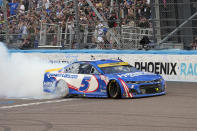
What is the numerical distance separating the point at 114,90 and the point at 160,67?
199 inches

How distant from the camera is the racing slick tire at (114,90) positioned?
1220 cm

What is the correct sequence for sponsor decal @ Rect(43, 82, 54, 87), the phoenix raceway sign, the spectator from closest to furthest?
1. sponsor decal @ Rect(43, 82, 54, 87)
2. the phoenix raceway sign
3. the spectator

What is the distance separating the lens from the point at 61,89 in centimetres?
1374

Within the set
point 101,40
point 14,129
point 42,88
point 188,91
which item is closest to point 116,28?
point 101,40

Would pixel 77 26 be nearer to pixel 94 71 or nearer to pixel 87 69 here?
pixel 87 69

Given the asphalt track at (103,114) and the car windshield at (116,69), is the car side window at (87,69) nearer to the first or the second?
the car windshield at (116,69)

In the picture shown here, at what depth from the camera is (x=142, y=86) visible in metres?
12.0

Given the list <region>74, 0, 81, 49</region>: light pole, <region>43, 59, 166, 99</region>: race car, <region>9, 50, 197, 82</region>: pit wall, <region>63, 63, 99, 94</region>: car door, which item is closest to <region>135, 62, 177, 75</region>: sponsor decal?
<region>9, 50, 197, 82</region>: pit wall

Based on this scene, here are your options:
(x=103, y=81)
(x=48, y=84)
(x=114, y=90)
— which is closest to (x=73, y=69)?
(x=48, y=84)

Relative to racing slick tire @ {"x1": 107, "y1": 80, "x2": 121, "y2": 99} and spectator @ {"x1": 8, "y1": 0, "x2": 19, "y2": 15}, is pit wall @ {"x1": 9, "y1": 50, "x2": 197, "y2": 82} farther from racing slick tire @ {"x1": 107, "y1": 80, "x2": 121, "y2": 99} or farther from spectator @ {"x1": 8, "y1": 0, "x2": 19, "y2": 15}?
spectator @ {"x1": 8, "y1": 0, "x2": 19, "y2": 15}

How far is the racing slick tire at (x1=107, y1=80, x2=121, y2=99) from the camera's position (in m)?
12.2

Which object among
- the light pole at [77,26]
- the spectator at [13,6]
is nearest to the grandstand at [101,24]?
the light pole at [77,26]

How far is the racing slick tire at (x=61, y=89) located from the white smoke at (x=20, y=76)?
94 cm

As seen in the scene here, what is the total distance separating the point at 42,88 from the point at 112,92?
12.4 feet
